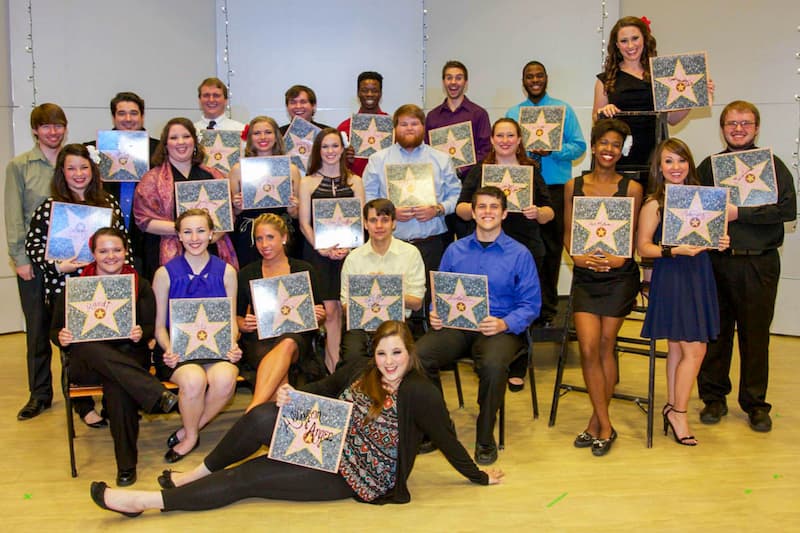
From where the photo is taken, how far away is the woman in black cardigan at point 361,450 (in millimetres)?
3660

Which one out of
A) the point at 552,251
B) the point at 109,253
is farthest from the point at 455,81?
the point at 109,253

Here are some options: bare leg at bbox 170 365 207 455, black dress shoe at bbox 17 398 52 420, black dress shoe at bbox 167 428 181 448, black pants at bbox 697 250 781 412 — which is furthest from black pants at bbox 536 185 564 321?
black dress shoe at bbox 17 398 52 420

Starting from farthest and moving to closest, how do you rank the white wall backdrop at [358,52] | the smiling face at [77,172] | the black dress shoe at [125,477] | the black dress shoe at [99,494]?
the white wall backdrop at [358,52] < the smiling face at [77,172] < the black dress shoe at [125,477] < the black dress shoe at [99,494]

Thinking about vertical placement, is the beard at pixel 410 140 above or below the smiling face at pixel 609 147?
above

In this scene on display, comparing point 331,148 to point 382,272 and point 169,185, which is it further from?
point 169,185

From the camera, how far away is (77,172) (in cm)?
480

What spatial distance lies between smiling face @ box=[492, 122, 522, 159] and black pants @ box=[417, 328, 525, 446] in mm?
1319

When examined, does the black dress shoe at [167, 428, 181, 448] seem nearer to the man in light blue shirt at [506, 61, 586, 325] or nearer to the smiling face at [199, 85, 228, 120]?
the smiling face at [199, 85, 228, 120]

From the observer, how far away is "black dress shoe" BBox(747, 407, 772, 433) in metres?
4.82

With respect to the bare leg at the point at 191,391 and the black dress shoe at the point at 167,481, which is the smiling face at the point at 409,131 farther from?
the black dress shoe at the point at 167,481

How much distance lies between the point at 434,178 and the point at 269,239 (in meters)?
1.36

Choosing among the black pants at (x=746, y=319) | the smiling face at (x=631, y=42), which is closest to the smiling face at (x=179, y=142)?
the smiling face at (x=631, y=42)

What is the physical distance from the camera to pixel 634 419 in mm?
5090

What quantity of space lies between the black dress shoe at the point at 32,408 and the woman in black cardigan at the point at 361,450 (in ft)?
6.22
